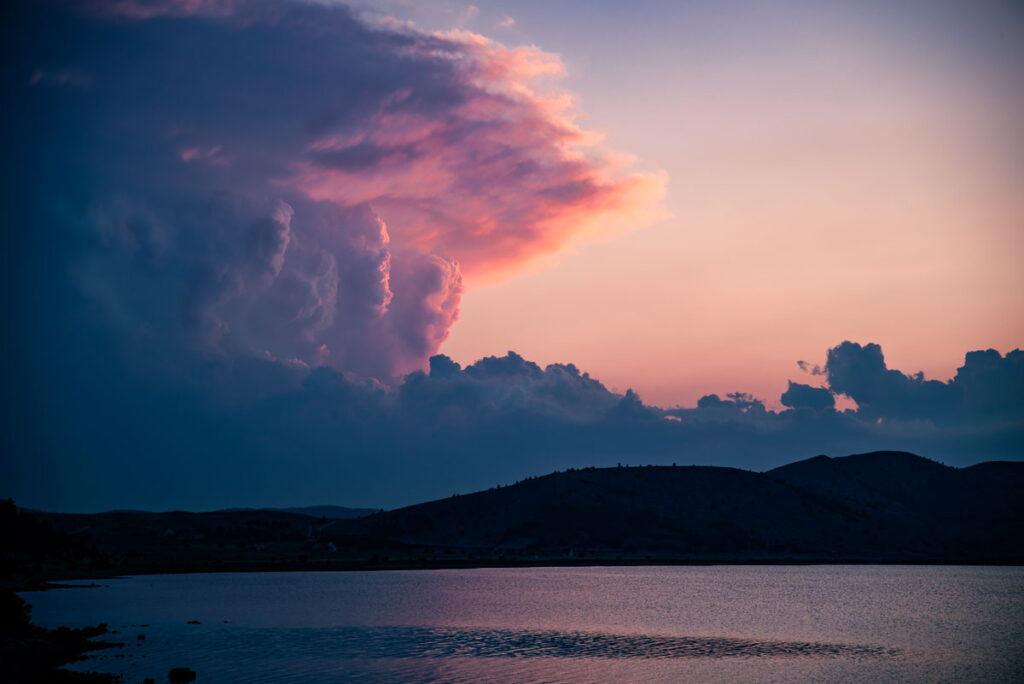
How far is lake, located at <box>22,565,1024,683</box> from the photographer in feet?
188

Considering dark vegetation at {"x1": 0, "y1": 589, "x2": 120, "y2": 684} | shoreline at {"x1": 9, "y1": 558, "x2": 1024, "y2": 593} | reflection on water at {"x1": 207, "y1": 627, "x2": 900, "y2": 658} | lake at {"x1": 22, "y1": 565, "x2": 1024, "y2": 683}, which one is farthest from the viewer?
shoreline at {"x1": 9, "y1": 558, "x2": 1024, "y2": 593}

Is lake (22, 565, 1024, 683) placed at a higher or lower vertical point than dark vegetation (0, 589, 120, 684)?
lower

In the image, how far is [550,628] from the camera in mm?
79625

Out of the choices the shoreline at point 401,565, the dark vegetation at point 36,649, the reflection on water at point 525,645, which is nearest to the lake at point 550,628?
the reflection on water at point 525,645

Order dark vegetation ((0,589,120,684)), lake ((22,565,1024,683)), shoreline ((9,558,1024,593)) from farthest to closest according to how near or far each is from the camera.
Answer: shoreline ((9,558,1024,593)) < lake ((22,565,1024,683)) < dark vegetation ((0,589,120,684))

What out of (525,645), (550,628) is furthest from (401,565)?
(525,645)

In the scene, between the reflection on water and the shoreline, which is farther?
the shoreline

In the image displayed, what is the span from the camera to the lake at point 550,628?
57375 mm

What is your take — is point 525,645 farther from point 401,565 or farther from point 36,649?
point 401,565

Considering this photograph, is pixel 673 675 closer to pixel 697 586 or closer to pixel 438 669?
pixel 438 669

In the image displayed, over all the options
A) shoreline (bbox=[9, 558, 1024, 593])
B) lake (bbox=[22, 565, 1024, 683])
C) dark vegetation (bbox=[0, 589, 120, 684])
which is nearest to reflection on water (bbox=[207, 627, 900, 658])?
lake (bbox=[22, 565, 1024, 683])

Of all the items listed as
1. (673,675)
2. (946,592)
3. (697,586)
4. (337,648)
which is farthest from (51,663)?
(946,592)

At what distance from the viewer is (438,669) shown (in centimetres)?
5769

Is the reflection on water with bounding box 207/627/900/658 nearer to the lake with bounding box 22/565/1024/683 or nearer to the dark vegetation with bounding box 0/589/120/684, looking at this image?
the lake with bounding box 22/565/1024/683
